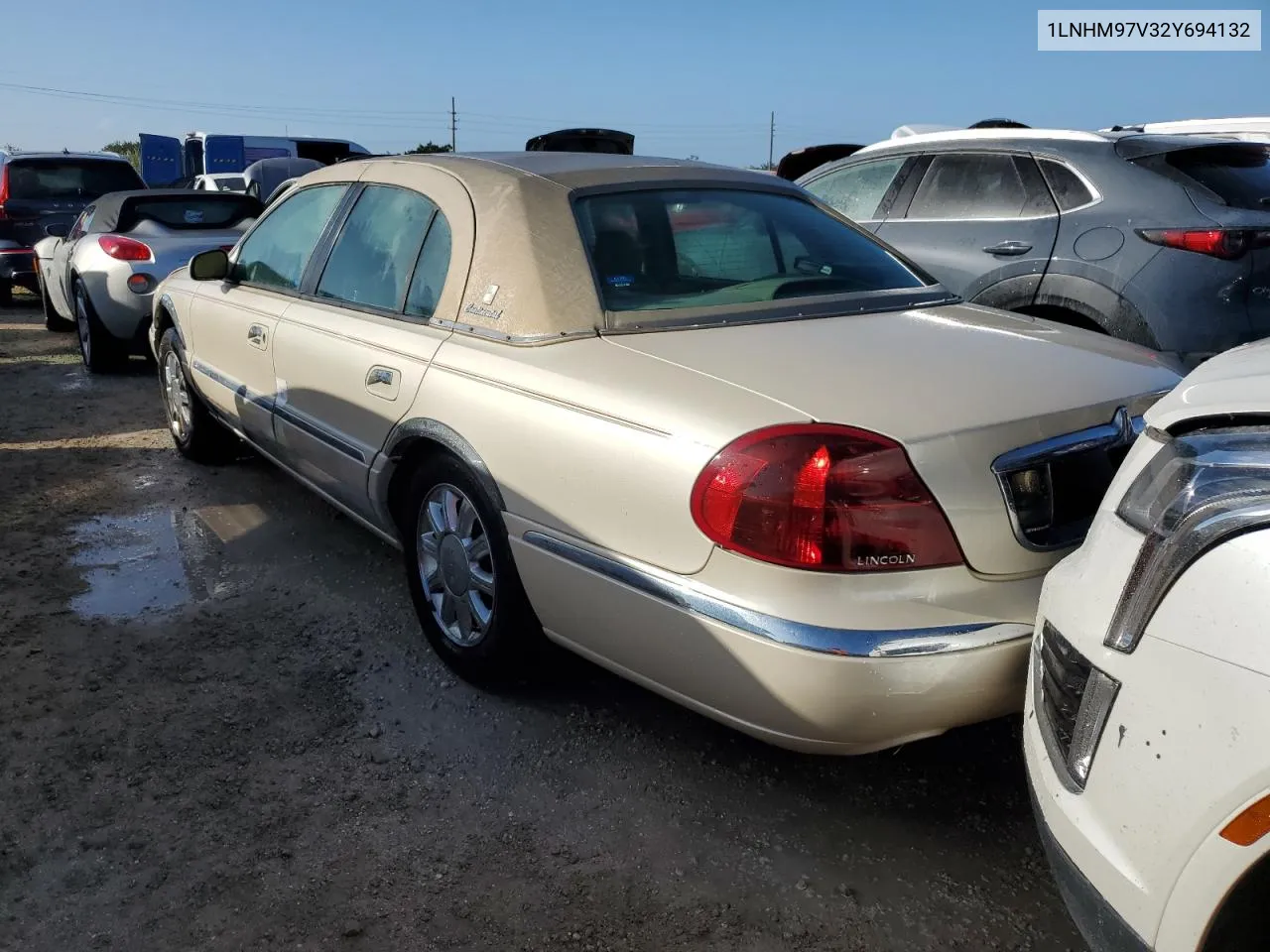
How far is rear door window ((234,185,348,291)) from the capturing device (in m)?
4.22

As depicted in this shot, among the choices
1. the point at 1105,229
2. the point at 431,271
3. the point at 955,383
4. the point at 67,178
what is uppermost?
the point at 67,178

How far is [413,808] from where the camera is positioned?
2.70m

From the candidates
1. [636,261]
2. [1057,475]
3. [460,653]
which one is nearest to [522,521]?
[460,653]

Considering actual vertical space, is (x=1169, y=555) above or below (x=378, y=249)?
below

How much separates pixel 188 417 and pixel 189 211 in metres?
3.62

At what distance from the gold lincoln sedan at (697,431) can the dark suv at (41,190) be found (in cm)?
974

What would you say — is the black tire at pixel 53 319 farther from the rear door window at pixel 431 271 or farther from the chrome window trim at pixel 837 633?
the chrome window trim at pixel 837 633

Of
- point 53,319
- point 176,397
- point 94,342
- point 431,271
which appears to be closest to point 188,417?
point 176,397

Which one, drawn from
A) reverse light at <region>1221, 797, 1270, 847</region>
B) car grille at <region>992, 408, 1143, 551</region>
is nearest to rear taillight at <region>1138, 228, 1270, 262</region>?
car grille at <region>992, 408, 1143, 551</region>

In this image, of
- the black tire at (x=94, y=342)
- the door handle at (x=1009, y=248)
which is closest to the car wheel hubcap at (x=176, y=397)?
the black tire at (x=94, y=342)

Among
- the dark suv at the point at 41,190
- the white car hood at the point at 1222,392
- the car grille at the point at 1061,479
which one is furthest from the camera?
the dark suv at the point at 41,190

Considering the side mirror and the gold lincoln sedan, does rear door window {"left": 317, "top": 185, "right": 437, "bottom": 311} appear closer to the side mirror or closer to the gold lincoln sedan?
the gold lincoln sedan

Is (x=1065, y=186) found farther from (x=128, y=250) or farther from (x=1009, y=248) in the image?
(x=128, y=250)

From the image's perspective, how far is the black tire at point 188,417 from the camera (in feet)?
18.0
